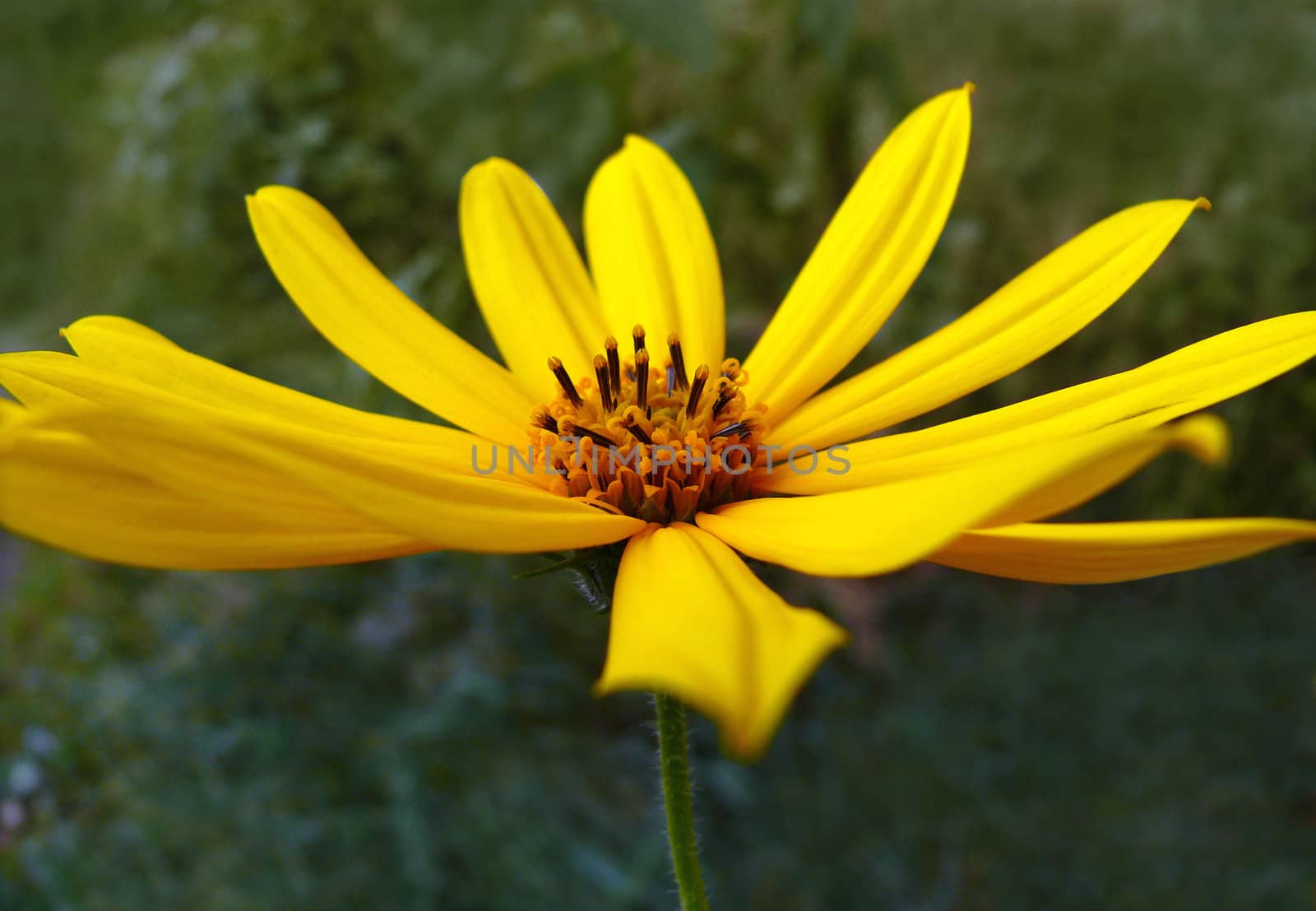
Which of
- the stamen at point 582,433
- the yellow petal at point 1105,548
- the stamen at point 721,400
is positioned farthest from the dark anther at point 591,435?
the yellow petal at point 1105,548

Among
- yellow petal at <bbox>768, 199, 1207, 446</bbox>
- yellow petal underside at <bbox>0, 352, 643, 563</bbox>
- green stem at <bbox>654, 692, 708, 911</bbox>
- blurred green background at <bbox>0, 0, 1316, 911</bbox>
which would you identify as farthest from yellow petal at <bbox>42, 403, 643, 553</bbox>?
blurred green background at <bbox>0, 0, 1316, 911</bbox>

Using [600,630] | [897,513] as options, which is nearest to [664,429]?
[897,513]

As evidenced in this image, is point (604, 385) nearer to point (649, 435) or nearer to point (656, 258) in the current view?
point (649, 435)

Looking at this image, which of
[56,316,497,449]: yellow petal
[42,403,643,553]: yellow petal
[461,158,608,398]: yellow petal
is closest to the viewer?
[42,403,643,553]: yellow petal

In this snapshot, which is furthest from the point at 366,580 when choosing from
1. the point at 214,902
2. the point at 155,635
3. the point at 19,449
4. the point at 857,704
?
the point at 19,449

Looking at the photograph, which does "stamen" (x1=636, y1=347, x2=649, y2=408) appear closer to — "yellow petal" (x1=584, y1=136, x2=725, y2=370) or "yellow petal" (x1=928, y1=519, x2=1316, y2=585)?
"yellow petal" (x1=584, y1=136, x2=725, y2=370)

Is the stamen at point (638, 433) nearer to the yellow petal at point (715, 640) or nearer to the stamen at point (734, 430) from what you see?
the stamen at point (734, 430)

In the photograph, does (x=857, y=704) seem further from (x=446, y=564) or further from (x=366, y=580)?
(x=366, y=580)
